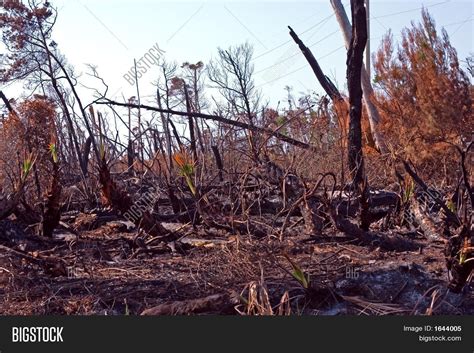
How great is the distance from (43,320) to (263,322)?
117cm

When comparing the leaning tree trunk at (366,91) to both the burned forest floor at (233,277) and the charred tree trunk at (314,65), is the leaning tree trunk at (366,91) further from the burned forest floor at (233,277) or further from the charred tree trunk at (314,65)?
the burned forest floor at (233,277)

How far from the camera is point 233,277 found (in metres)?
4.71

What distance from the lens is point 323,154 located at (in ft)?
28.0

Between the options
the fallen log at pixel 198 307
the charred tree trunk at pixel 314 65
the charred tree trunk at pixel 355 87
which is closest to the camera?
the fallen log at pixel 198 307

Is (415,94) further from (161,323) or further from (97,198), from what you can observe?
(161,323)

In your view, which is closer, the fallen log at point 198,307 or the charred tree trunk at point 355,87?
the fallen log at point 198,307

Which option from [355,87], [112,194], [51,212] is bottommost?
[51,212]

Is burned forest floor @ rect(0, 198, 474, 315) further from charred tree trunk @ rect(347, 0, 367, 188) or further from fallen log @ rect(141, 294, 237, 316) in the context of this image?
charred tree trunk @ rect(347, 0, 367, 188)

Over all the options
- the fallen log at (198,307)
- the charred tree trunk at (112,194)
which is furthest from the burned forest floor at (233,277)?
the charred tree trunk at (112,194)

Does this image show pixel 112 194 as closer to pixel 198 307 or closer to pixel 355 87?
pixel 355 87

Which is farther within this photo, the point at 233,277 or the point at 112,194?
the point at 112,194

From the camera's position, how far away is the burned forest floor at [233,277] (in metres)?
4.05

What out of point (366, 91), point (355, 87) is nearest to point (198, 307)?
point (355, 87)

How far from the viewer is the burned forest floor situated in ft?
13.3
